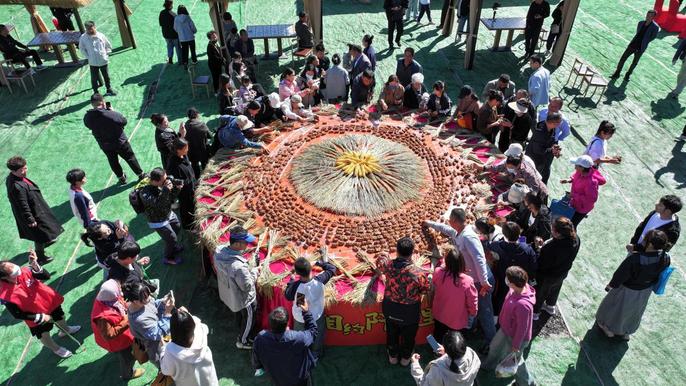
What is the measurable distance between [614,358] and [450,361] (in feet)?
9.44

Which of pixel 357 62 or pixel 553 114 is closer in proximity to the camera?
pixel 553 114

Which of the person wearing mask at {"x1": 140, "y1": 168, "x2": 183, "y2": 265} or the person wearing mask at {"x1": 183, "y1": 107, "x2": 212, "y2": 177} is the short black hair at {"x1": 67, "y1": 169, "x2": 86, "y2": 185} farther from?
the person wearing mask at {"x1": 183, "y1": 107, "x2": 212, "y2": 177}

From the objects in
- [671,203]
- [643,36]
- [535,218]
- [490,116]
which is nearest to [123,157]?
[490,116]

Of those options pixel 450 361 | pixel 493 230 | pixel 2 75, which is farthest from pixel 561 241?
pixel 2 75

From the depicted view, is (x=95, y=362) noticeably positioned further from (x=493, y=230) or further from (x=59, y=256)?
(x=493, y=230)

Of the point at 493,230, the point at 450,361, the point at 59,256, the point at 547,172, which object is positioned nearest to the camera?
the point at 450,361

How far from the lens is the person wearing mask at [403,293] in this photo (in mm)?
4348

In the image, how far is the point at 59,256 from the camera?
21.2 ft

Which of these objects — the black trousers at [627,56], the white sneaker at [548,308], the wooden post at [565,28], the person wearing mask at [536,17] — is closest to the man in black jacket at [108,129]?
the white sneaker at [548,308]

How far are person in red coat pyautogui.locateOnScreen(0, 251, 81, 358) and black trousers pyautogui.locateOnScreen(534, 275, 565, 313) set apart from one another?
17.3 feet

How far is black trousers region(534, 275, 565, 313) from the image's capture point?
16.7 ft

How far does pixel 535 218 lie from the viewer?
17.1 ft

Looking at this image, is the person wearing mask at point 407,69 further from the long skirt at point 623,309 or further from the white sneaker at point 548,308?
the long skirt at point 623,309

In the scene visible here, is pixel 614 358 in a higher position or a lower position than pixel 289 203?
lower
